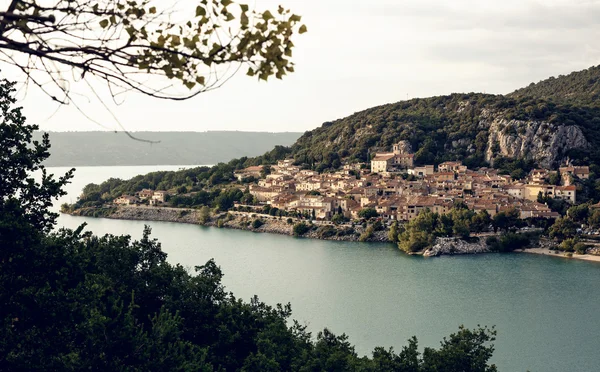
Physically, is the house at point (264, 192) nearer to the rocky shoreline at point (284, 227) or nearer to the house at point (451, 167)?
the rocky shoreline at point (284, 227)

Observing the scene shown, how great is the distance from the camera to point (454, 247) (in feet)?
64.6

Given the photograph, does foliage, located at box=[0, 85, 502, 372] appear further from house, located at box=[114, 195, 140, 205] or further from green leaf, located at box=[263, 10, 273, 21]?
house, located at box=[114, 195, 140, 205]

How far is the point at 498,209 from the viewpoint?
2220cm

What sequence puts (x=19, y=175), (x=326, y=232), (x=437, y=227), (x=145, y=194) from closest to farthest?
(x=19, y=175)
(x=437, y=227)
(x=326, y=232)
(x=145, y=194)

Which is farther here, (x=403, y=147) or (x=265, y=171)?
(x=265, y=171)

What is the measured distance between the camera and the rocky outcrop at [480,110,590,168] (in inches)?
1206

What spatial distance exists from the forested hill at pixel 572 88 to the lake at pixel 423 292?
27237 mm

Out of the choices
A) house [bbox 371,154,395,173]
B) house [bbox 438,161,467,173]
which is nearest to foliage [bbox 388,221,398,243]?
house [bbox 371,154,395,173]

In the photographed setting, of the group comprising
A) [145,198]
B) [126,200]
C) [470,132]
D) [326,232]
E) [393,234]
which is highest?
[470,132]

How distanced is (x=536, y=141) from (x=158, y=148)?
64.8 m

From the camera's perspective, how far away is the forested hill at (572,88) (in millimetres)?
43281

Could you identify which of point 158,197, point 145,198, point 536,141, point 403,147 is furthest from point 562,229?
point 145,198

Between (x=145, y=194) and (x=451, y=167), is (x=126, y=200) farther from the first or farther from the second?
(x=451, y=167)

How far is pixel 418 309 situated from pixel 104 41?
11.8 metres
